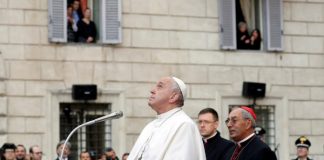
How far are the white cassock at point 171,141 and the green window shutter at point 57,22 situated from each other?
39.3 feet

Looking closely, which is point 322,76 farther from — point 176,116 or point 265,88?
point 176,116

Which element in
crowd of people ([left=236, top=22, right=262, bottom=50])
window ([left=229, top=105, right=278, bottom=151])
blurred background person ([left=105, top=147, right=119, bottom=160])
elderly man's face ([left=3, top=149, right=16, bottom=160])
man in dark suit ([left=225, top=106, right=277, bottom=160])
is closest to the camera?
man in dark suit ([left=225, top=106, right=277, bottom=160])

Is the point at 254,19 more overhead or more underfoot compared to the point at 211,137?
more overhead

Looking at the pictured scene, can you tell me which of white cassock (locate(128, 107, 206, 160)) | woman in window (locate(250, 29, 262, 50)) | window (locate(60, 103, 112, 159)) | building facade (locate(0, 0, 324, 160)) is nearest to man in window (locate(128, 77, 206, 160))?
white cassock (locate(128, 107, 206, 160))

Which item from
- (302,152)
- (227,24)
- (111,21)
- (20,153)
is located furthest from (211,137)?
(227,24)

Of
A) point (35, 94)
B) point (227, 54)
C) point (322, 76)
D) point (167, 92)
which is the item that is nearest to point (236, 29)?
point (227, 54)

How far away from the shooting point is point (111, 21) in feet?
73.7

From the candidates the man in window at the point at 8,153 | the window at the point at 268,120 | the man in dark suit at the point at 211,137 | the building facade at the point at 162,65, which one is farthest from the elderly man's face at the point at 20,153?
the window at the point at 268,120

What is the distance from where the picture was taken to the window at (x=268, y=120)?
2441 cm

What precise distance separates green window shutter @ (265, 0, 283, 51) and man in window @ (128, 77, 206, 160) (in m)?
14.2

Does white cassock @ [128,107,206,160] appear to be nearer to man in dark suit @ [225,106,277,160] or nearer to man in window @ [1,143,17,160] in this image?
man in dark suit @ [225,106,277,160]

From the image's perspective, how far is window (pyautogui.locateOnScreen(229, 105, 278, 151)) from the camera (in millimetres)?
24406

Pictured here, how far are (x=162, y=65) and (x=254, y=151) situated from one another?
11874mm

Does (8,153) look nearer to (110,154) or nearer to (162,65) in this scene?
(110,154)
